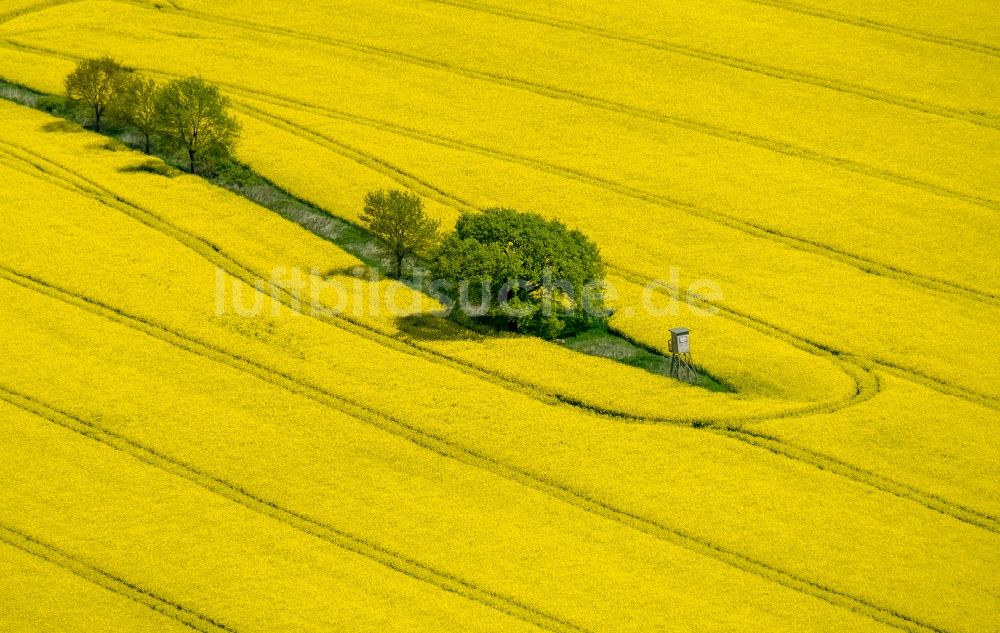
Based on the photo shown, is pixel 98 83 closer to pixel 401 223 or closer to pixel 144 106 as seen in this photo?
pixel 144 106

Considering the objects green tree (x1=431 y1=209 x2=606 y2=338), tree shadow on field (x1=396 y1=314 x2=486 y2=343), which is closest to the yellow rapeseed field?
tree shadow on field (x1=396 y1=314 x2=486 y2=343)

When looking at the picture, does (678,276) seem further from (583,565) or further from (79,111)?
(79,111)

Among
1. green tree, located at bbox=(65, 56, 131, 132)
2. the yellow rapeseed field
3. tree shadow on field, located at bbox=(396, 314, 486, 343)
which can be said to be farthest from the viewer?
green tree, located at bbox=(65, 56, 131, 132)

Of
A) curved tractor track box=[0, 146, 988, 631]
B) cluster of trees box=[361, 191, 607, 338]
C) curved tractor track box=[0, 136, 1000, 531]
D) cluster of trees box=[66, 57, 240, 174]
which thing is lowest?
curved tractor track box=[0, 146, 988, 631]

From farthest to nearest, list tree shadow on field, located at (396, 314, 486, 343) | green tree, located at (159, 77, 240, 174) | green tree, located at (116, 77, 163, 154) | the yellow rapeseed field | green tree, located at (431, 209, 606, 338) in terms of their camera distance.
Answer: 1. green tree, located at (116, 77, 163, 154)
2. green tree, located at (159, 77, 240, 174)
3. tree shadow on field, located at (396, 314, 486, 343)
4. green tree, located at (431, 209, 606, 338)
5. the yellow rapeseed field

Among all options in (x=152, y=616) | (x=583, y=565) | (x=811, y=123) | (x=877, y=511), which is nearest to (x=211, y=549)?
(x=152, y=616)

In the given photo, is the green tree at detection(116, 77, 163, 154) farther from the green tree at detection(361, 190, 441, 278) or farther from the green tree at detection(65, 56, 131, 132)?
the green tree at detection(361, 190, 441, 278)

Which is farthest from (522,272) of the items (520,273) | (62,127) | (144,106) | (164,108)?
(62,127)

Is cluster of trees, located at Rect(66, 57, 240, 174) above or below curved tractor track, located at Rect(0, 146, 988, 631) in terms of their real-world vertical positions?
above

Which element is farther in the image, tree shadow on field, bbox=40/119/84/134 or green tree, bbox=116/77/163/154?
tree shadow on field, bbox=40/119/84/134
